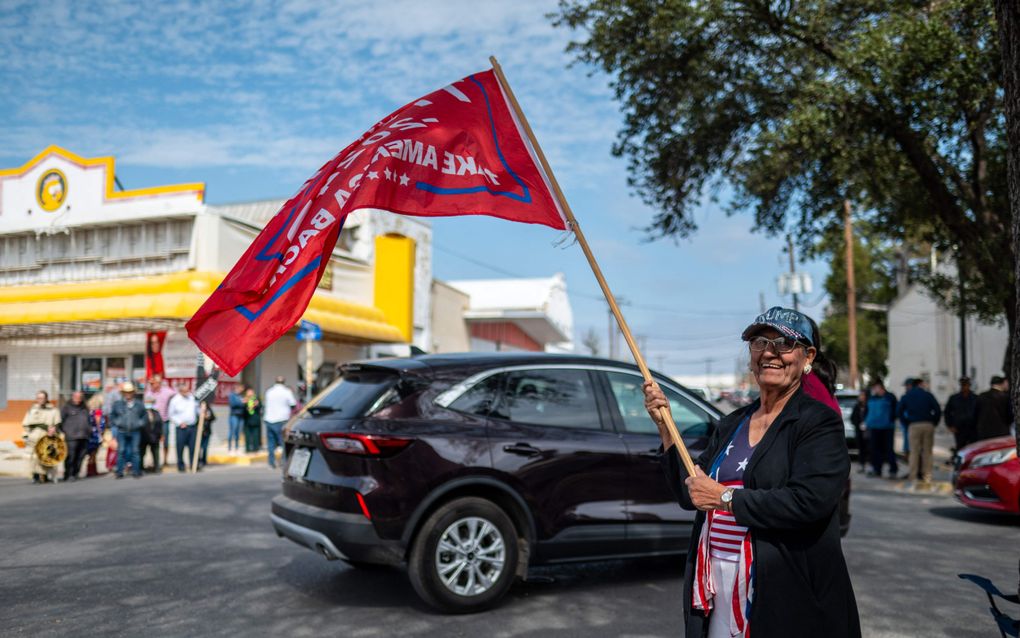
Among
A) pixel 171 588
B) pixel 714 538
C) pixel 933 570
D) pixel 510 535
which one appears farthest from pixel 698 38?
pixel 714 538

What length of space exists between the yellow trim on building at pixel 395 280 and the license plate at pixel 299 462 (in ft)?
75.7

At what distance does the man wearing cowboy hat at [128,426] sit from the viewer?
1526 centimetres

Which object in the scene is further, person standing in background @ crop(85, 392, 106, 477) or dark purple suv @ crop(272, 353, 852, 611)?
person standing in background @ crop(85, 392, 106, 477)

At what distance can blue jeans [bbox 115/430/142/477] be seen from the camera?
15359mm

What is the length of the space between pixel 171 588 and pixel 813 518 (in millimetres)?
5370

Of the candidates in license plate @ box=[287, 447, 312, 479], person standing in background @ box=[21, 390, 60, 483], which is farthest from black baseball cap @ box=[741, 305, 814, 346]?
person standing in background @ box=[21, 390, 60, 483]

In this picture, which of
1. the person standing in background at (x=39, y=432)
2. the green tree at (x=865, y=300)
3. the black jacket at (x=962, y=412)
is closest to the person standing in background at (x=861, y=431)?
the black jacket at (x=962, y=412)

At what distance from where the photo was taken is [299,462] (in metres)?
6.39

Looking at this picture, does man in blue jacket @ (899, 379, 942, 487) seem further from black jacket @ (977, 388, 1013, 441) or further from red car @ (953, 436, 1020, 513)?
red car @ (953, 436, 1020, 513)

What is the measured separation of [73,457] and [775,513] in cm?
1464

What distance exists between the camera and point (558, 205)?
411cm

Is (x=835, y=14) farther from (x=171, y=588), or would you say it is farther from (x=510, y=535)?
(x=171, y=588)

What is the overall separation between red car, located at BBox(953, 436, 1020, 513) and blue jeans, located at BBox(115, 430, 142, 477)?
12.5 meters

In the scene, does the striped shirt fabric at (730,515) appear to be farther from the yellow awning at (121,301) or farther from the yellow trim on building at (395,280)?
the yellow trim on building at (395,280)
